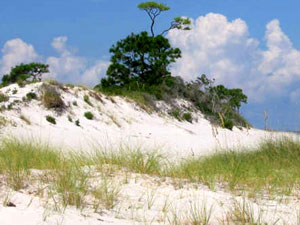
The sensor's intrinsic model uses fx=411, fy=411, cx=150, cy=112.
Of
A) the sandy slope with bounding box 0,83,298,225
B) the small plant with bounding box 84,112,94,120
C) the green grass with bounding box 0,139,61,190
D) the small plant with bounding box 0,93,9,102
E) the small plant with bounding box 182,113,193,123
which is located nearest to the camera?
the sandy slope with bounding box 0,83,298,225

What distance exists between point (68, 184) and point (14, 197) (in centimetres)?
55

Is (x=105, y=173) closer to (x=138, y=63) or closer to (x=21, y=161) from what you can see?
(x=21, y=161)

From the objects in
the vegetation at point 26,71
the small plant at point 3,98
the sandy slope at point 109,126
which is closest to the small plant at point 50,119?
the sandy slope at point 109,126

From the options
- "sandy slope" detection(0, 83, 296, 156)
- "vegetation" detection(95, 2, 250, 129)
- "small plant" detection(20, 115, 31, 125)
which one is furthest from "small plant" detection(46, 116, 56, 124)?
"vegetation" detection(95, 2, 250, 129)

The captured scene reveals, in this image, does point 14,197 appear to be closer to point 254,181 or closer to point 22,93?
point 254,181

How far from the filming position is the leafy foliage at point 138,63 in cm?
2114

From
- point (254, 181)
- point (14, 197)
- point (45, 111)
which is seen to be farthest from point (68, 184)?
point (45, 111)

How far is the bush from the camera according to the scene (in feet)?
49.5

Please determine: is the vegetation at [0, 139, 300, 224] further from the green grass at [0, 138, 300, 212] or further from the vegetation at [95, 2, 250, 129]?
the vegetation at [95, 2, 250, 129]

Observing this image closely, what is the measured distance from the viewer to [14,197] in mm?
3938

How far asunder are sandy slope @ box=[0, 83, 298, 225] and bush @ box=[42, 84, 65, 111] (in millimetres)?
259

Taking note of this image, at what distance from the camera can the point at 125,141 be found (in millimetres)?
13164

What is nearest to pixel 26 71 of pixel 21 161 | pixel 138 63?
pixel 138 63

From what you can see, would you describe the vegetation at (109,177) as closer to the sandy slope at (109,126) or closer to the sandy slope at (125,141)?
the sandy slope at (125,141)
